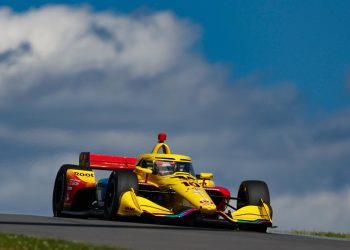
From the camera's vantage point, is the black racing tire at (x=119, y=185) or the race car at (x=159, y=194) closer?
the race car at (x=159, y=194)

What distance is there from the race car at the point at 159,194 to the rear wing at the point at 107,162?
1272mm

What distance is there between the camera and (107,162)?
122 feet


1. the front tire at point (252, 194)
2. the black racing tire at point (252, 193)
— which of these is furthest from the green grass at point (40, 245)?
the black racing tire at point (252, 193)

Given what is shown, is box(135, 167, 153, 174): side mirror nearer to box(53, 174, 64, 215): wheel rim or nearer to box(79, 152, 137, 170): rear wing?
box(53, 174, 64, 215): wheel rim

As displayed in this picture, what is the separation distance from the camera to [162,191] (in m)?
30.3

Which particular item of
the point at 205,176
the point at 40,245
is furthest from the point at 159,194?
the point at 40,245

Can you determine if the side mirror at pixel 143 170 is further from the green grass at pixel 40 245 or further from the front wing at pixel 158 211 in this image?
the green grass at pixel 40 245

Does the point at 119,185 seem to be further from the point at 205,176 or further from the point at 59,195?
the point at 59,195

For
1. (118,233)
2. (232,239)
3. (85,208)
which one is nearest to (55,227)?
(118,233)

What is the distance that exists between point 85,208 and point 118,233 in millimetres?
14520

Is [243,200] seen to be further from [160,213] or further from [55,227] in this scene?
[55,227]

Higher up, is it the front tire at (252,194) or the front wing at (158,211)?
the front tire at (252,194)

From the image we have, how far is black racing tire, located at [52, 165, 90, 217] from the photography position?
3550 cm

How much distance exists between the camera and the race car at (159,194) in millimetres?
28453
